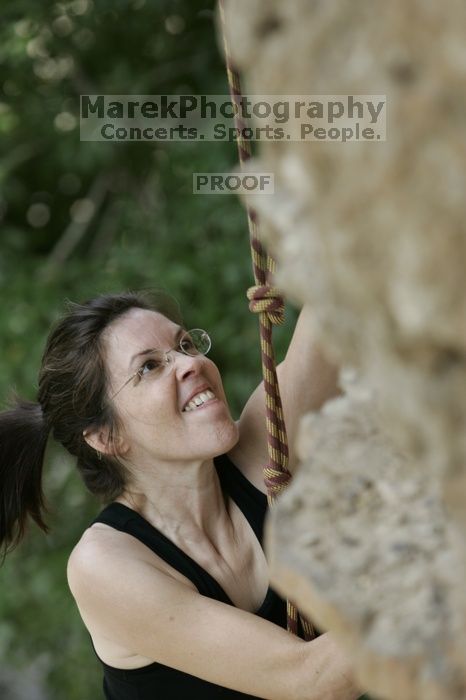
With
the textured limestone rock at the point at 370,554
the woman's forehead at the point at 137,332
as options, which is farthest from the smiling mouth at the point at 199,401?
the textured limestone rock at the point at 370,554

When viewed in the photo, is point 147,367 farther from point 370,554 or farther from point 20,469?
point 370,554

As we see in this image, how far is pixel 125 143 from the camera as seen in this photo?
3.04 meters

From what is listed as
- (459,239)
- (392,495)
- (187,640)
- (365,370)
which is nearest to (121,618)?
(187,640)

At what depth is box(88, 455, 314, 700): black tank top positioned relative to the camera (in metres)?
1.41

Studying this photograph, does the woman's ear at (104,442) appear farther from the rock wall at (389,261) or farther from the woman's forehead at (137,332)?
the rock wall at (389,261)

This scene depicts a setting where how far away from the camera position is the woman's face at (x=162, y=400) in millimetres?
1459

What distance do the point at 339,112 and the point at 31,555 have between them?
107 inches

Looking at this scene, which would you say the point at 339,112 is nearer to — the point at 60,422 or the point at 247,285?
the point at 60,422

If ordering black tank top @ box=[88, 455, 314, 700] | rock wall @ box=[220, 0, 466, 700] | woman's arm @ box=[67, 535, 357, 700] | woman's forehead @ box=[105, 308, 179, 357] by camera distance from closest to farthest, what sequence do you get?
rock wall @ box=[220, 0, 466, 700], woman's arm @ box=[67, 535, 357, 700], black tank top @ box=[88, 455, 314, 700], woman's forehead @ box=[105, 308, 179, 357]

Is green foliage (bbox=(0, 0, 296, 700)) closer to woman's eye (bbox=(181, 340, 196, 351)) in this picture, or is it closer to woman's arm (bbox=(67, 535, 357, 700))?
woman's eye (bbox=(181, 340, 196, 351))

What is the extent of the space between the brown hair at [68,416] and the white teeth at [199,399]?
0.42ft

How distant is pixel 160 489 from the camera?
5.06 feet

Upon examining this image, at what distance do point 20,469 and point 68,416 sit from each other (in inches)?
4.6

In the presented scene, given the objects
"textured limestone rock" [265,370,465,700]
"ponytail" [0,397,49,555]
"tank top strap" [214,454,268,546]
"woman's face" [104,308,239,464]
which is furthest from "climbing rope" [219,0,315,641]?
"textured limestone rock" [265,370,465,700]
